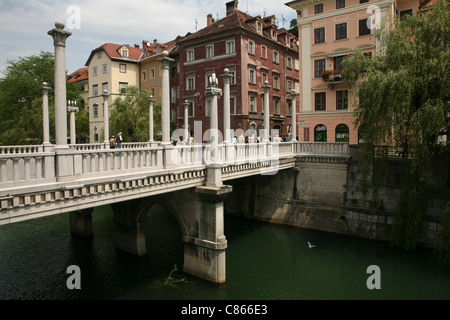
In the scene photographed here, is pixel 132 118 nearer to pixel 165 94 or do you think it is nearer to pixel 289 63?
pixel 289 63

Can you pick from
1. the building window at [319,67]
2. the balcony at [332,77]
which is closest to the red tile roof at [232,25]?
the building window at [319,67]

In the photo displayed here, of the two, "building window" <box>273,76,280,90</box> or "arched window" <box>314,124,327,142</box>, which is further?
"building window" <box>273,76,280,90</box>

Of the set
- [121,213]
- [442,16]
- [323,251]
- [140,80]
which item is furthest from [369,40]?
[140,80]

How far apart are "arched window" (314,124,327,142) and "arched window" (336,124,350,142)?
1.11 metres

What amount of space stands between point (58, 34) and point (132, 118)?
2674 centimetres

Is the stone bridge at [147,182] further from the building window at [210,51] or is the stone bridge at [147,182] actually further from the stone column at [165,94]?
the building window at [210,51]

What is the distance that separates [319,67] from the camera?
2847 cm

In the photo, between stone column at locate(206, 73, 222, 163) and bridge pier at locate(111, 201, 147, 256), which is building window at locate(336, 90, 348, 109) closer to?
stone column at locate(206, 73, 222, 163)

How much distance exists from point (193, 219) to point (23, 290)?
735cm

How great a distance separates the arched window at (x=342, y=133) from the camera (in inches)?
1086

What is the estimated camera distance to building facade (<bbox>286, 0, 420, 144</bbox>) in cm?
2617

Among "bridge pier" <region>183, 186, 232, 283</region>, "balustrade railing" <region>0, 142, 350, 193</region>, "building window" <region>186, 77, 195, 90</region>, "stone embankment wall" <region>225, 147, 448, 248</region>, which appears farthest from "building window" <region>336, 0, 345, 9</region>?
"bridge pier" <region>183, 186, 232, 283</region>

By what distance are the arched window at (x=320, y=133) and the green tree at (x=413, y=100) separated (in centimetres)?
1295

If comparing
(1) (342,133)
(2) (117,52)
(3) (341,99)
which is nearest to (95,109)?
(2) (117,52)
